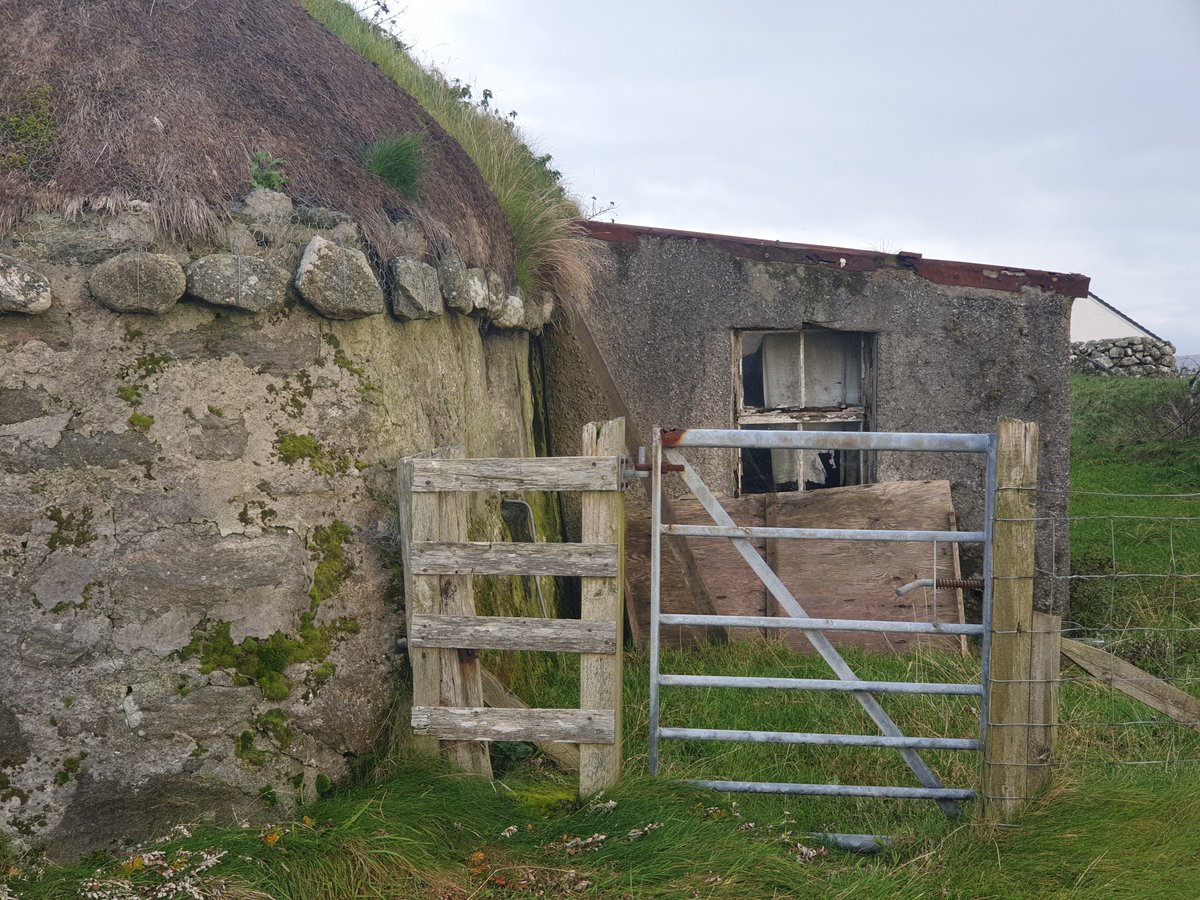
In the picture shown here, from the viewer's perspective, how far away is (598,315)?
24.0 feet

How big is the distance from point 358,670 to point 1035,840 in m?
2.65

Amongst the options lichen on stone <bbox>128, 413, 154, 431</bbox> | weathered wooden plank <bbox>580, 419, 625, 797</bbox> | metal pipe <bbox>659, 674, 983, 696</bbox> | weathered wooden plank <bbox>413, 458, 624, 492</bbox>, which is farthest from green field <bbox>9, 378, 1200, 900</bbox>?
lichen on stone <bbox>128, 413, 154, 431</bbox>

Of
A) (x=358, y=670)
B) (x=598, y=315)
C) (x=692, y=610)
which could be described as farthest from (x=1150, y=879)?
(x=598, y=315)

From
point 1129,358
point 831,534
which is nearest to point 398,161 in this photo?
point 831,534

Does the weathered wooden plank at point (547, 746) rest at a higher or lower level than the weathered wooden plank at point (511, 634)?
lower

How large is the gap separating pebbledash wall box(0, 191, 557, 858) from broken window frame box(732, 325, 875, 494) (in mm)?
3700

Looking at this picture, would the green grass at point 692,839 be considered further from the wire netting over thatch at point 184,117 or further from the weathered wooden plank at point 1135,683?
the wire netting over thatch at point 184,117

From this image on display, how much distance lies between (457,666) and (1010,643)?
7.08ft

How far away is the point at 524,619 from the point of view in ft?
12.6

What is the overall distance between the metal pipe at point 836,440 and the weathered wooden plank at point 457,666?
1.03m

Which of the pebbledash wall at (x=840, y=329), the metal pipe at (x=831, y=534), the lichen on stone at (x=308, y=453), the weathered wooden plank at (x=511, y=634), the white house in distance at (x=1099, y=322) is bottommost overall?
the weathered wooden plank at (x=511, y=634)

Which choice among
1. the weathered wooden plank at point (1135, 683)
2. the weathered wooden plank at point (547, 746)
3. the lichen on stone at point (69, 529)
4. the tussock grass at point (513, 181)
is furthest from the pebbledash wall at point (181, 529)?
the weathered wooden plank at point (1135, 683)

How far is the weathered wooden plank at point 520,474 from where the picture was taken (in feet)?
12.7

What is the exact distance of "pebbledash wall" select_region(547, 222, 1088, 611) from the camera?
23.8 feet
